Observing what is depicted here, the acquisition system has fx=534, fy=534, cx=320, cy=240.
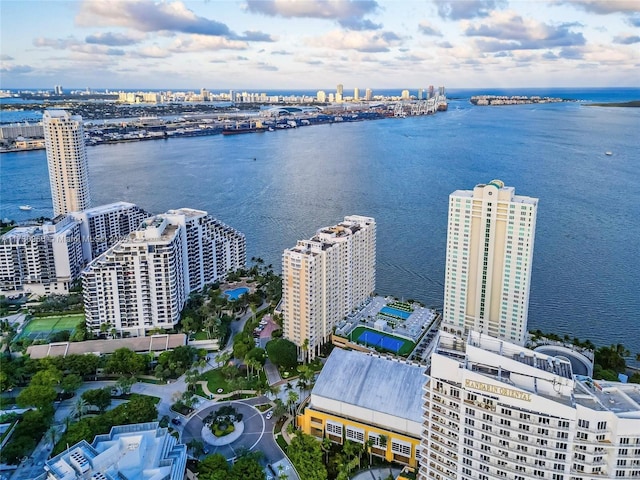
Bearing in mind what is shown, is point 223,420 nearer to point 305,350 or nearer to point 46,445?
point 305,350

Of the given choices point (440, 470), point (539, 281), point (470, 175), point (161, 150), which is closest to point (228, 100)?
point (161, 150)

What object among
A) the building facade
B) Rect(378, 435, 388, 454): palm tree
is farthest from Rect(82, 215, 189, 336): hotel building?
Rect(378, 435, 388, 454): palm tree

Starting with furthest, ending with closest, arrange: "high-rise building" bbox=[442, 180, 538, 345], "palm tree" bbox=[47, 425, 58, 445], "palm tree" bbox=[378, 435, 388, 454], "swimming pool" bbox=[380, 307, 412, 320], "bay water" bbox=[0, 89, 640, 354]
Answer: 1. "bay water" bbox=[0, 89, 640, 354]
2. "swimming pool" bbox=[380, 307, 412, 320]
3. "high-rise building" bbox=[442, 180, 538, 345]
4. "palm tree" bbox=[378, 435, 388, 454]
5. "palm tree" bbox=[47, 425, 58, 445]

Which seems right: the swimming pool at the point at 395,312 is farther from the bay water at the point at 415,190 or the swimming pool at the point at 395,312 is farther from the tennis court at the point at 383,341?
the bay water at the point at 415,190

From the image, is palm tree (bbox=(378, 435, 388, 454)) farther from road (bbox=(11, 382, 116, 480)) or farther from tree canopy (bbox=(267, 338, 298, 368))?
road (bbox=(11, 382, 116, 480))

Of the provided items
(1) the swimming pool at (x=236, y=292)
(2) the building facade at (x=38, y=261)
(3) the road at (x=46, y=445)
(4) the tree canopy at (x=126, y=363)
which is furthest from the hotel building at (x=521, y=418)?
(2) the building facade at (x=38, y=261)

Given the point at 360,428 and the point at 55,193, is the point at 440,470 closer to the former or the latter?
the point at 360,428

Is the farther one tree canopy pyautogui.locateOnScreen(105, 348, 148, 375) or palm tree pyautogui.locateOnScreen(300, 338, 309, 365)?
palm tree pyautogui.locateOnScreen(300, 338, 309, 365)
